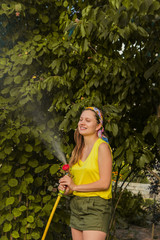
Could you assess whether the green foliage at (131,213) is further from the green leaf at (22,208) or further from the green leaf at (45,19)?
the green leaf at (45,19)

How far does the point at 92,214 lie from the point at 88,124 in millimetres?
539

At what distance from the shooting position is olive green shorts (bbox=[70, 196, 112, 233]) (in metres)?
1.83

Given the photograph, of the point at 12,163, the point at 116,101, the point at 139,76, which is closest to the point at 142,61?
the point at 139,76

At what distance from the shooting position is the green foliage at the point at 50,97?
2.35 meters

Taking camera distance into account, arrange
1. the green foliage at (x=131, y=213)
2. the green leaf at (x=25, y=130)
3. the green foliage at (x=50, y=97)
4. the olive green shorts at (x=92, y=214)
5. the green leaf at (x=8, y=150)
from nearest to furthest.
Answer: the olive green shorts at (x=92, y=214), the green foliage at (x=50, y=97), the green leaf at (x=25, y=130), the green leaf at (x=8, y=150), the green foliage at (x=131, y=213)

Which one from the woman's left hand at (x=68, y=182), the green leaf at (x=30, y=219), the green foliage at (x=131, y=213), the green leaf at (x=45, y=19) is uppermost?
the green leaf at (x=45, y=19)

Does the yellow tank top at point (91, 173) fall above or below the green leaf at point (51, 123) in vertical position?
below

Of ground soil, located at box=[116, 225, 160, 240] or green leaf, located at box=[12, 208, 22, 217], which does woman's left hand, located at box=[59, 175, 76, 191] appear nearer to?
green leaf, located at box=[12, 208, 22, 217]

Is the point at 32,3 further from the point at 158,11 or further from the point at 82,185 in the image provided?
the point at 82,185

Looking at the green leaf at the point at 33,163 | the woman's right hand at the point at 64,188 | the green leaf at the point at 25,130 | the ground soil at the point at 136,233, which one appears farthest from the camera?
the ground soil at the point at 136,233

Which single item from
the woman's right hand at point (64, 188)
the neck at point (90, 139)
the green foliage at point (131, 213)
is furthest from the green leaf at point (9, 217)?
the green foliage at point (131, 213)

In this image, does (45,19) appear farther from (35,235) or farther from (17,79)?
(35,235)

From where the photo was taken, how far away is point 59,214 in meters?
3.04

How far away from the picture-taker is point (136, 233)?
4352 millimetres
